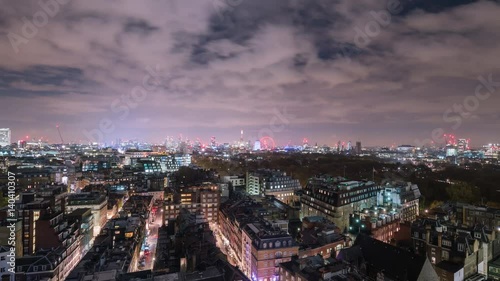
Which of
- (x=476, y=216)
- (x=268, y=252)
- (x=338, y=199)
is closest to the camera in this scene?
(x=268, y=252)

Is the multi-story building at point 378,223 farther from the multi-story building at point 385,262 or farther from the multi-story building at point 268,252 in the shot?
the multi-story building at point 268,252

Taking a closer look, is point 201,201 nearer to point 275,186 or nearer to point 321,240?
point 275,186

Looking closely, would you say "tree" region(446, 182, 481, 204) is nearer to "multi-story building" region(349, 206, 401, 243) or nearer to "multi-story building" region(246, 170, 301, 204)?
"multi-story building" region(349, 206, 401, 243)

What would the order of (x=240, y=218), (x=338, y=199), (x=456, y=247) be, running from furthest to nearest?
(x=338, y=199) → (x=240, y=218) → (x=456, y=247)

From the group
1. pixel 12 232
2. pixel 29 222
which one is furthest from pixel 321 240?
pixel 29 222

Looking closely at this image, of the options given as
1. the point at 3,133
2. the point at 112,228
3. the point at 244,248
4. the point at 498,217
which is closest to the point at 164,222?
the point at 112,228

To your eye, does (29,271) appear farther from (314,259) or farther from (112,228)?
(314,259)

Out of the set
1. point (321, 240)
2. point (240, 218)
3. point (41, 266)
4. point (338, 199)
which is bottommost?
point (41, 266)
